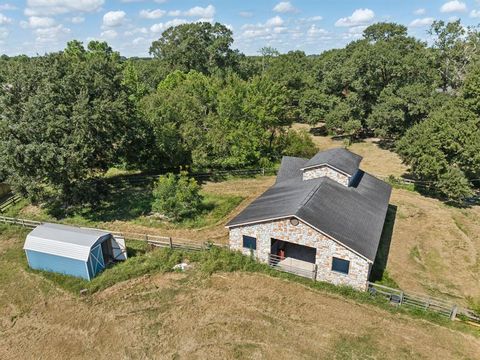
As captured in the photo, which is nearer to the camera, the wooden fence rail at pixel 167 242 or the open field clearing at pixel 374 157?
the wooden fence rail at pixel 167 242

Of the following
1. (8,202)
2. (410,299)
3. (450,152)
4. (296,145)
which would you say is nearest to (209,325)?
(410,299)

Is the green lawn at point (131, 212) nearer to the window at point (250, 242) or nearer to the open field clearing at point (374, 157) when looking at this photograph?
the window at point (250, 242)

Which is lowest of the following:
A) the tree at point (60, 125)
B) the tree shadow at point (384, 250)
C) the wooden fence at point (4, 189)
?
the tree shadow at point (384, 250)

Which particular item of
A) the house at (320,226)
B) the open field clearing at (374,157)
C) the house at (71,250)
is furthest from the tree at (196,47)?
the house at (71,250)

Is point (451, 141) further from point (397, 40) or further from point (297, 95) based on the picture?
point (297, 95)

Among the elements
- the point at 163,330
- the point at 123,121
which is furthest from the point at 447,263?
the point at 123,121

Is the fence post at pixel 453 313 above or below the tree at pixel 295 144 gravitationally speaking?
below

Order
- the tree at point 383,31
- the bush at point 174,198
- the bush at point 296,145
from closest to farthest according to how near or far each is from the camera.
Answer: the bush at point 174,198, the bush at point 296,145, the tree at point 383,31

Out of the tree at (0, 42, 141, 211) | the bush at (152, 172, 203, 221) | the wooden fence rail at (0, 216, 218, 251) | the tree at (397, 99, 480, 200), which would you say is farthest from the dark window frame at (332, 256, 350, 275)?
the tree at (0, 42, 141, 211)
